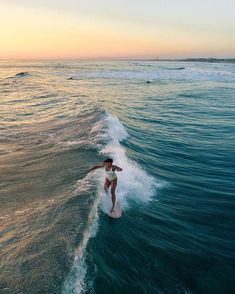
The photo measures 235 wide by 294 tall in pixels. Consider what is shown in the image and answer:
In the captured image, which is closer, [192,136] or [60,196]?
[60,196]

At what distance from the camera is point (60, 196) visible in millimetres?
10000

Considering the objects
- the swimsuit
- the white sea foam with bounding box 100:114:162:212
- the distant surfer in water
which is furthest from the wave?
the swimsuit

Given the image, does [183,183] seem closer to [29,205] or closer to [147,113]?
[29,205]

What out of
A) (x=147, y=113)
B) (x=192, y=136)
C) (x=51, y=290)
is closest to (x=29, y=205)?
(x=51, y=290)

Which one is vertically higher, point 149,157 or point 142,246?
point 142,246

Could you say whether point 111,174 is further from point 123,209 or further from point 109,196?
point 123,209

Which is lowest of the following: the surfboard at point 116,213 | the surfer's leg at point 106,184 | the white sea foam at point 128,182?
the white sea foam at point 128,182

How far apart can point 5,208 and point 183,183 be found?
21.3 feet

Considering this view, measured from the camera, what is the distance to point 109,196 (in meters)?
10.0

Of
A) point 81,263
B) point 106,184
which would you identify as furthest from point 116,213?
point 81,263

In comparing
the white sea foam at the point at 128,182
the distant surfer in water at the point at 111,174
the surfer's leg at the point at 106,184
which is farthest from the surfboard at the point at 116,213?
the surfer's leg at the point at 106,184

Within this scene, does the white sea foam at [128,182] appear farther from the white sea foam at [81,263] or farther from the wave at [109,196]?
the white sea foam at [81,263]

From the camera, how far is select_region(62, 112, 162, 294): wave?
643 centimetres

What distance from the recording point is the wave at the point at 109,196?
6.43 meters
